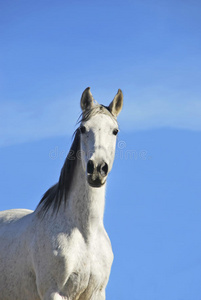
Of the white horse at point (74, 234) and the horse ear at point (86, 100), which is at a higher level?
the horse ear at point (86, 100)

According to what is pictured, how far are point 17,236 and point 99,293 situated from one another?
1.65m

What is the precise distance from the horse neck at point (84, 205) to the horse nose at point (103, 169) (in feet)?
1.72

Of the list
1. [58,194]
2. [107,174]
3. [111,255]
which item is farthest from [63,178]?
[111,255]

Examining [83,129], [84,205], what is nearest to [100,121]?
[83,129]

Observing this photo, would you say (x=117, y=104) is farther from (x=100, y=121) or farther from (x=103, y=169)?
(x=103, y=169)

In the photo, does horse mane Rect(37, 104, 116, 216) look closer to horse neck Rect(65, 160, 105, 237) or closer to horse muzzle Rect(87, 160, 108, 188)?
horse neck Rect(65, 160, 105, 237)

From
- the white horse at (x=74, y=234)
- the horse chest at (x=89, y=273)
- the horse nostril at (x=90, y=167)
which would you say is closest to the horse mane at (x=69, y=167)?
the white horse at (x=74, y=234)

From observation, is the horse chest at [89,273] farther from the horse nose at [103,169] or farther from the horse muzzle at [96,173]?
the horse nose at [103,169]

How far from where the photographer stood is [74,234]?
722cm

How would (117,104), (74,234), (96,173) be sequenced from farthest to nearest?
(117,104) → (74,234) → (96,173)

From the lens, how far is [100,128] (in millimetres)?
7195

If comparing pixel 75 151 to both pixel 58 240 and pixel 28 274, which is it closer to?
pixel 58 240

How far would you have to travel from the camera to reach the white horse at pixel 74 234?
6984mm

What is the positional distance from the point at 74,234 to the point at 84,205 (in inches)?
17.6
